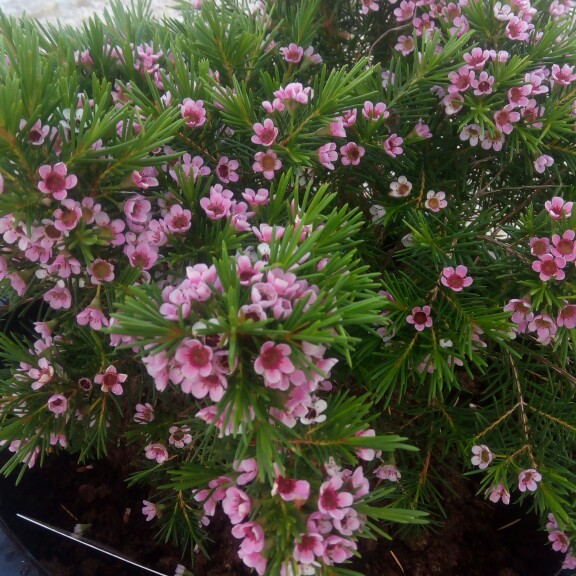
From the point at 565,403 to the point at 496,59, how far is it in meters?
0.44

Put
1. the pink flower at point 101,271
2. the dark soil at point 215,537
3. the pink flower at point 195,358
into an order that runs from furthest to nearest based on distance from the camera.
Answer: the dark soil at point 215,537, the pink flower at point 101,271, the pink flower at point 195,358

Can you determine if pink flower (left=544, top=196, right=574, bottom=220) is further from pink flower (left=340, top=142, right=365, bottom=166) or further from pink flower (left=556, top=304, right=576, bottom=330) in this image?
pink flower (left=340, top=142, right=365, bottom=166)

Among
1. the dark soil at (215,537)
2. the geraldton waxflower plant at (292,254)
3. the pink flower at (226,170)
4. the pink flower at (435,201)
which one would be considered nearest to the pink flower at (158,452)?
the geraldton waxflower plant at (292,254)

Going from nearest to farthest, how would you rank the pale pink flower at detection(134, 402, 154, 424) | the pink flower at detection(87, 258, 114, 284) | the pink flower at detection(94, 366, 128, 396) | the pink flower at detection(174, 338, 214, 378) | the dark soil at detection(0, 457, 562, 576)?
the pink flower at detection(174, 338, 214, 378), the pink flower at detection(87, 258, 114, 284), the pink flower at detection(94, 366, 128, 396), the pale pink flower at detection(134, 402, 154, 424), the dark soil at detection(0, 457, 562, 576)

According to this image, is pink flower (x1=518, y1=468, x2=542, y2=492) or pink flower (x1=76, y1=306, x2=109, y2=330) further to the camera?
pink flower (x1=518, y1=468, x2=542, y2=492)

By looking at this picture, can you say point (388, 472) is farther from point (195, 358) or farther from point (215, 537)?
point (195, 358)

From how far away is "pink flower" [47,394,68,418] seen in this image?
0.63 metres

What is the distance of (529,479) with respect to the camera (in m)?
0.66

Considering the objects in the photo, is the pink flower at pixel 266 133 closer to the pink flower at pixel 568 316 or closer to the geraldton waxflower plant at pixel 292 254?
Answer: the geraldton waxflower plant at pixel 292 254

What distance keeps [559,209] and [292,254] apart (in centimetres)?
34

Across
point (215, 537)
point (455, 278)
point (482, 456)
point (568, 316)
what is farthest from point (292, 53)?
point (215, 537)

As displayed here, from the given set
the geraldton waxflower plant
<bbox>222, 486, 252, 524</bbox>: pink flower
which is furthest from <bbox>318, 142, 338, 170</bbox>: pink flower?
<bbox>222, 486, 252, 524</bbox>: pink flower

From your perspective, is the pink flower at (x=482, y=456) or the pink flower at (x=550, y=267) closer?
the pink flower at (x=550, y=267)

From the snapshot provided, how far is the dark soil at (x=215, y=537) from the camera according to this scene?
2.84 ft
